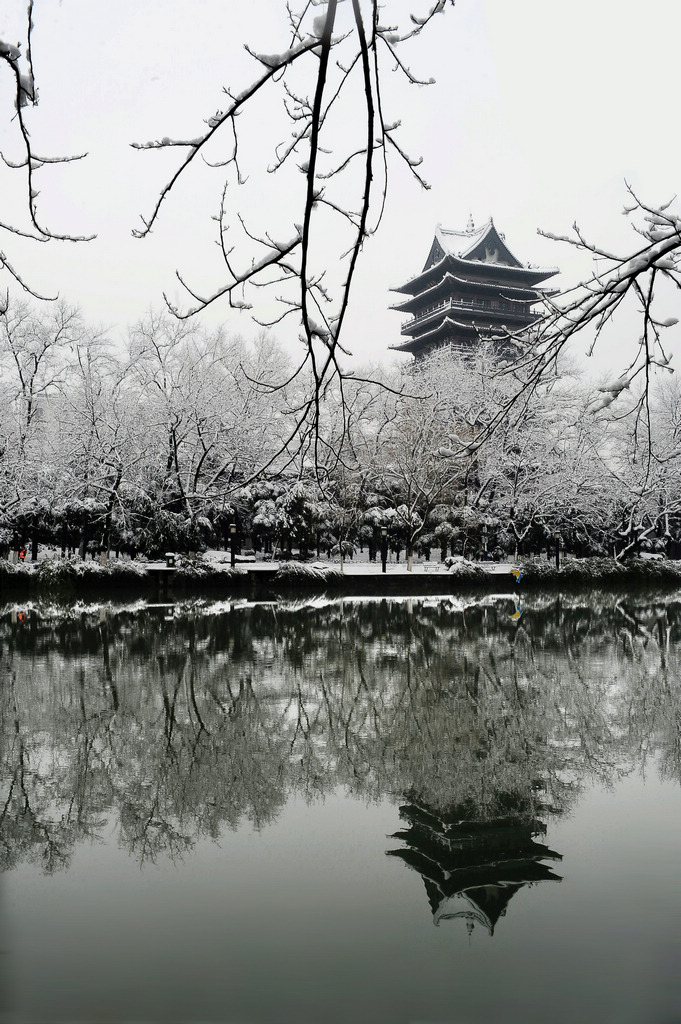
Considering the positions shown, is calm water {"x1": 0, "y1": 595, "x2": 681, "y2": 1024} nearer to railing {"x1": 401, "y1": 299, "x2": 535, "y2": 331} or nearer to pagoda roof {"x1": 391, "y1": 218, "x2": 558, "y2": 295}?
railing {"x1": 401, "y1": 299, "x2": 535, "y2": 331}

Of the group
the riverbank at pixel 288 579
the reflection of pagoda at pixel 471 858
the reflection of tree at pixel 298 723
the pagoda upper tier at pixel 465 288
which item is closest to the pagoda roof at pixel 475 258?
the pagoda upper tier at pixel 465 288

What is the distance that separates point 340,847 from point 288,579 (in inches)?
541

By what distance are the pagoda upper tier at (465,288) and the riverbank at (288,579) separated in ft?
43.4

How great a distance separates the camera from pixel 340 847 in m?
3.50

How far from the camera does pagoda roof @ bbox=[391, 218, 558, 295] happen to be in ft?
105

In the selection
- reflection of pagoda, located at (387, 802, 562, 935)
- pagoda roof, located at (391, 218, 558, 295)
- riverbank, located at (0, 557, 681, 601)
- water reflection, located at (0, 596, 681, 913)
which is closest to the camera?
reflection of pagoda, located at (387, 802, 562, 935)

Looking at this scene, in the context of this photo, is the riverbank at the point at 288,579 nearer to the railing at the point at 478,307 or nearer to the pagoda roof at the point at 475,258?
the railing at the point at 478,307

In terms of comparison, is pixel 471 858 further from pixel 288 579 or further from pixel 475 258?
pixel 475 258

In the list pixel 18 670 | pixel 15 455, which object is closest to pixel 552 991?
pixel 18 670

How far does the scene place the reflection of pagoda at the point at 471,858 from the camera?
9.84ft

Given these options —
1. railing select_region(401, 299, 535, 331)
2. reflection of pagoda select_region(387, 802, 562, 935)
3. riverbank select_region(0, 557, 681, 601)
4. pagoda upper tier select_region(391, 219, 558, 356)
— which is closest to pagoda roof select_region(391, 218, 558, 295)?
pagoda upper tier select_region(391, 219, 558, 356)

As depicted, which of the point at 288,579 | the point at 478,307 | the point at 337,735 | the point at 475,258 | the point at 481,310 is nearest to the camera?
the point at 337,735

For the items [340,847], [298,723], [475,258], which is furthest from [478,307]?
[340,847]

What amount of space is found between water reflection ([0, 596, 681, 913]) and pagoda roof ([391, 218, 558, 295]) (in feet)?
81.2
